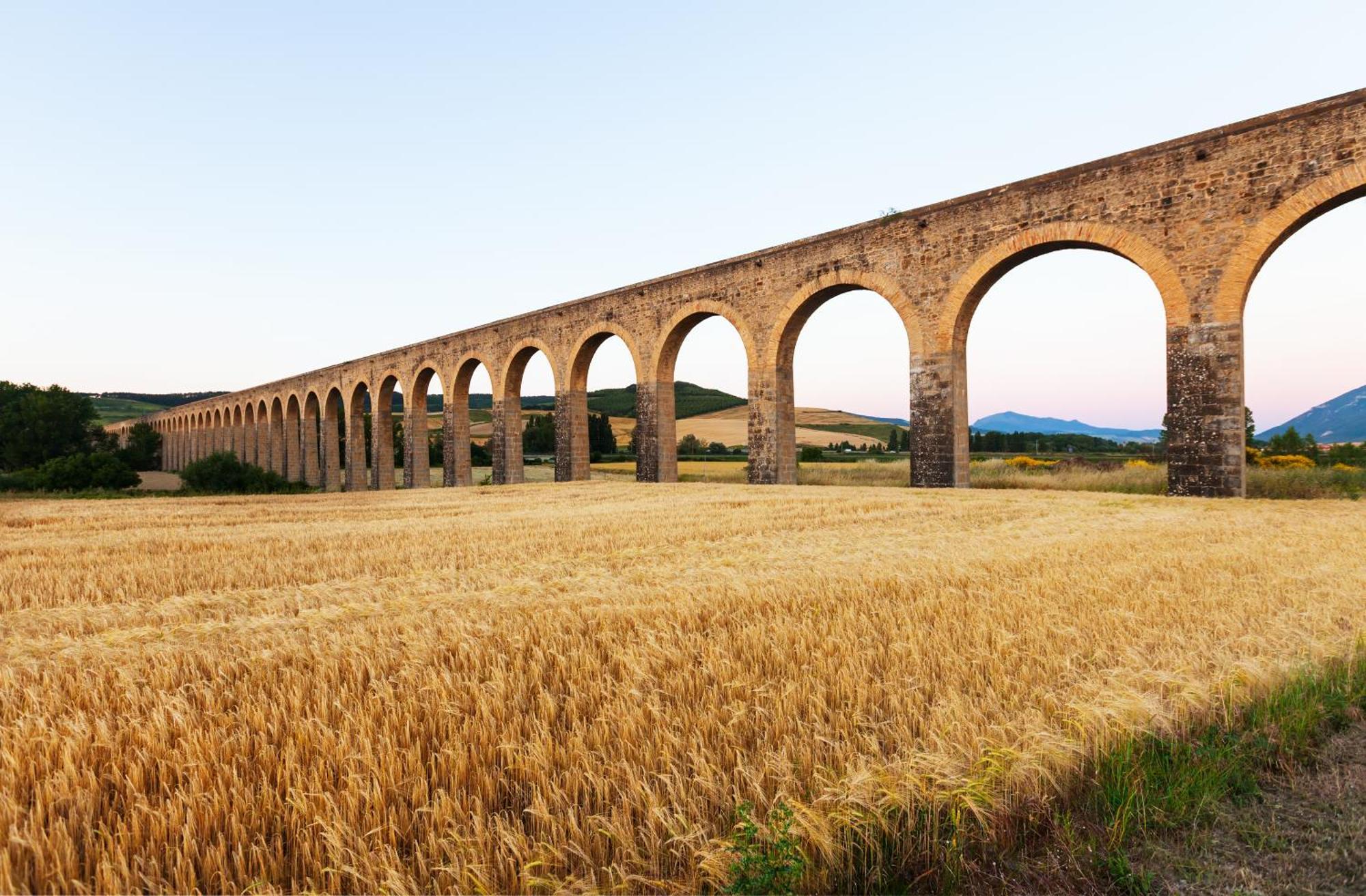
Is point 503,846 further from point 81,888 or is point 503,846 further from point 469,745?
point 81,888

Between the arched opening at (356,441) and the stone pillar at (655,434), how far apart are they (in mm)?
19890

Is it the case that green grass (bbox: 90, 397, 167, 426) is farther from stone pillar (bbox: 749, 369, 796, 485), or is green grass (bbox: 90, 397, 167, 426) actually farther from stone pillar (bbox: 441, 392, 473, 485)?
stone pillar (bbox: 749, 369, 796, 485)

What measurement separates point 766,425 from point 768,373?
4.48ft

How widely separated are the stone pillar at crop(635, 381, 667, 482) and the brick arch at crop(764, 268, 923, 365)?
3.98 meters

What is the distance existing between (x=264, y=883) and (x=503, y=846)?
18.2 inches

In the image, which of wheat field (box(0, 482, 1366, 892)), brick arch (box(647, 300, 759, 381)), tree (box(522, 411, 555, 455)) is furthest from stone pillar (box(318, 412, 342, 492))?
wheat field (box(0, 482, 1366, 892))

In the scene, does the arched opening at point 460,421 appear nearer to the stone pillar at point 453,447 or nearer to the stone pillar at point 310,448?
A: the stone pillar at point 453,447

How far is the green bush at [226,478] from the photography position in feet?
73.4

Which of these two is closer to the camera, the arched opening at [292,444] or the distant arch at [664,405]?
the distant arch at [664,405]

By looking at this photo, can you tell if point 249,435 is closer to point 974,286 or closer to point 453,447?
point 453,447

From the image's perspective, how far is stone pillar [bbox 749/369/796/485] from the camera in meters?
17.3

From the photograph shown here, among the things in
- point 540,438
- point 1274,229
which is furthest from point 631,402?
point 1274,229

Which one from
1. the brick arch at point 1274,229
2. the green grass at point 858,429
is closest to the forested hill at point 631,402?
the green grass at point 858,429

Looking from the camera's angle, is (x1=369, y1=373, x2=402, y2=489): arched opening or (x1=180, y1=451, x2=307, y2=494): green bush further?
(x1=369, y1=373, x2=402, y2=489): arched opening
